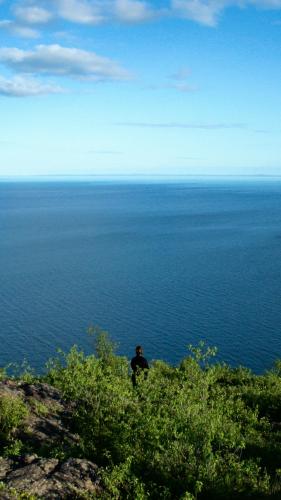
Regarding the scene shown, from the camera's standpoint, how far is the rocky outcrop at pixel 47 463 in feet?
46.6

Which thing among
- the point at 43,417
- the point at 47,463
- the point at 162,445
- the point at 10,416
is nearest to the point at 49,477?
the point at 47,463

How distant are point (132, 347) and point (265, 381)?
127 feet

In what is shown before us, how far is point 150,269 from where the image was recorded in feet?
416

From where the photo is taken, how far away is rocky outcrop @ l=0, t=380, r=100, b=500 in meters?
14.2

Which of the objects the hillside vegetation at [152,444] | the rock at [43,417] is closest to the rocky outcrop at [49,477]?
the hillside vegetation at [152,444]

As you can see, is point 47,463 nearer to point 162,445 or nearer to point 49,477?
point 49,477

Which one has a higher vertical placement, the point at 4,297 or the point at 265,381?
the point at 265,381

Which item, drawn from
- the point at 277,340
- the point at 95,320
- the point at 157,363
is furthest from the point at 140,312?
the point at 157,363

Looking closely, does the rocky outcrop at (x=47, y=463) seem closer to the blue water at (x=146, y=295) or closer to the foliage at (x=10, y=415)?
the foliage at (x=10, y=415)

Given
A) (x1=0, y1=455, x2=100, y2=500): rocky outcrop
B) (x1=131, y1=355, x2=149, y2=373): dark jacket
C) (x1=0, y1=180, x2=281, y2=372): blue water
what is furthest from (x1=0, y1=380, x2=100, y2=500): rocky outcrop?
(x1=0, y1=180, x2=281, y2=372): blue water

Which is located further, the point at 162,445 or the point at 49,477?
the point at 162,445

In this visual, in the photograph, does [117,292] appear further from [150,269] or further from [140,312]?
[150,269]

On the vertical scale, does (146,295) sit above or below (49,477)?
below

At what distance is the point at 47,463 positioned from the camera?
15625 mm
